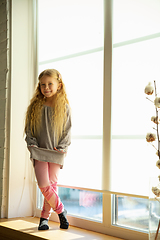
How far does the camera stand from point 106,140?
226 cm

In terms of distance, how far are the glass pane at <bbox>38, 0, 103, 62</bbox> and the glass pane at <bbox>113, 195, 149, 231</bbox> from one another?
1232 mm

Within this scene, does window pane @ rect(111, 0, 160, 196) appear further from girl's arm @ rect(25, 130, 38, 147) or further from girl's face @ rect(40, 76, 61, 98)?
girl's arm @ rect(25, 130, 38, 147)

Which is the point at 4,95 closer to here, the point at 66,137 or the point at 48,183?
the point at 66,137

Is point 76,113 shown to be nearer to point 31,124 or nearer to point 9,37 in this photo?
point 31,124

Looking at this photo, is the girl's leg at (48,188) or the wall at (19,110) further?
the wall at (19,110)

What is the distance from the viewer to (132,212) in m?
2.10

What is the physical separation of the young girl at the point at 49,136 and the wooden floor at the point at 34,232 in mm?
85

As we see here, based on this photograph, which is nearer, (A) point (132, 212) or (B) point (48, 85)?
(A) point (132, 212)

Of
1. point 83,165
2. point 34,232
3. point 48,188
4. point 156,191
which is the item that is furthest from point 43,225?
point 156,191

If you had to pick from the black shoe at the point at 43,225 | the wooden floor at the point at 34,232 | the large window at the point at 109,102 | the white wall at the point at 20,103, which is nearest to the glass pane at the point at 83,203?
the large window at the point at 109,102

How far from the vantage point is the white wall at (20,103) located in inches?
109

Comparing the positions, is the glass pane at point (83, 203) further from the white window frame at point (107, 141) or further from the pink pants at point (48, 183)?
the pink pants at point (48, 183)

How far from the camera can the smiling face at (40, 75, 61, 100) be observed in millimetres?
2283

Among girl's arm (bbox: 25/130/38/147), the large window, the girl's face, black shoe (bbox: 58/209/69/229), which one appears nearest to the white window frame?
the large window
